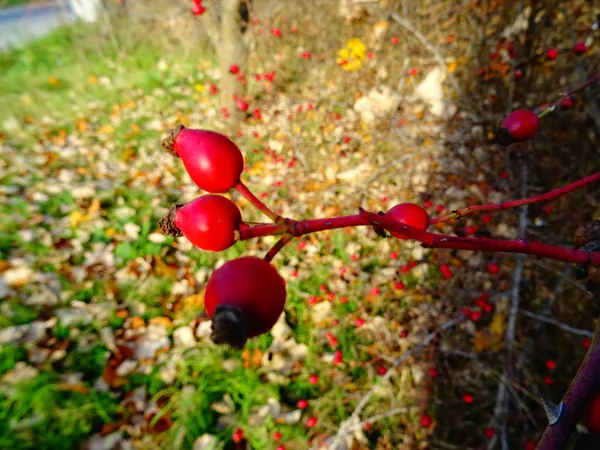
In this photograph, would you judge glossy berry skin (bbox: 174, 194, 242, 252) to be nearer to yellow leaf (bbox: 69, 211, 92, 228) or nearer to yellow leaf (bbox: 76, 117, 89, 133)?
yellow leaf (bbox: 69, 211, 92, 228)

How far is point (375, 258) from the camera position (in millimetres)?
2836

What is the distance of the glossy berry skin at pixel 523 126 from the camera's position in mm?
919

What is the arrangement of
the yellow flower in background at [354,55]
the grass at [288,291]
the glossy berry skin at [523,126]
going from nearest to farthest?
the glossy berry skin at [523,126] < the grass at [288,291] < the yellow flower in background at [354,55]

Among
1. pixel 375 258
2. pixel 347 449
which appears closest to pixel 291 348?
pixel 347 449

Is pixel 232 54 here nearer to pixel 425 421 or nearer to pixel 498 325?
pixel 498 325

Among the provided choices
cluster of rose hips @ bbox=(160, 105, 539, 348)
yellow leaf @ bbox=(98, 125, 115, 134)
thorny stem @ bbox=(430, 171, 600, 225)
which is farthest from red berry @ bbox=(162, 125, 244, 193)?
yellow leaf @ bbox=(98, 125, 115, 134)

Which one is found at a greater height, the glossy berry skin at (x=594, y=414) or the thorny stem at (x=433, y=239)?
the thorny stem at (x=433, y=239)

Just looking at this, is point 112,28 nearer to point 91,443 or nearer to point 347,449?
point 91,443

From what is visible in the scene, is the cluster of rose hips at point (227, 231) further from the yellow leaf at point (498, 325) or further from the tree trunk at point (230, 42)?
the tree trunk at point (230, 42)

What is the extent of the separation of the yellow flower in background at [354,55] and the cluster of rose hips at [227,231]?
3023 mm

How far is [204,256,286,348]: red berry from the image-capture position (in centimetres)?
51

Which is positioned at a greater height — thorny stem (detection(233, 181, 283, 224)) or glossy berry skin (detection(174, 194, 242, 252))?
thorny stem (detection(233, 181, 283, 224))

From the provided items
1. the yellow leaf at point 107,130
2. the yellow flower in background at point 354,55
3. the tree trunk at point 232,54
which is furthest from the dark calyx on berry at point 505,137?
the yellow leaf at point 107,130

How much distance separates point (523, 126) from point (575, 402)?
0.61m
